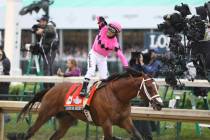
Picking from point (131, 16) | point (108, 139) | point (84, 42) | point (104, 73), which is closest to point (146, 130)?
point (104, 73)

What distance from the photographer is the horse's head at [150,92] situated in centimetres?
1025

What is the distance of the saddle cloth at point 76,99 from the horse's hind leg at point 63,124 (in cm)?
38

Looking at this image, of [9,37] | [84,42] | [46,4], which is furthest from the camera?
[84,42]

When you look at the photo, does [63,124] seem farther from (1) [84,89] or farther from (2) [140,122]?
(2) [140,122]

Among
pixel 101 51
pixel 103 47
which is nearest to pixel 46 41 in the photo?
pixel 101 51

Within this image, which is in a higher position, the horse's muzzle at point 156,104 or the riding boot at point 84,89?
the riding boot at point 84,89

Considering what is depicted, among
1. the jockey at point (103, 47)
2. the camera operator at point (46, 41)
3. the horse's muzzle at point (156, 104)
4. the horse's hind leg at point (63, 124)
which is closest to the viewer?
the horse's muzzle at point (156, 104)

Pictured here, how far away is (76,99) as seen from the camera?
11117 mm

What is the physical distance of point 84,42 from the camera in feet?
103

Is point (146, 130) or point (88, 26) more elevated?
point (88, 26)

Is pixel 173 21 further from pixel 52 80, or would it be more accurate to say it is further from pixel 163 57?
pixel 52 80

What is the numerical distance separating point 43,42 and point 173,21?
16.2ft

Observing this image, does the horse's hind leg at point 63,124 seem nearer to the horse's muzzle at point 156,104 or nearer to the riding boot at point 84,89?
the riding boot at point 84,89

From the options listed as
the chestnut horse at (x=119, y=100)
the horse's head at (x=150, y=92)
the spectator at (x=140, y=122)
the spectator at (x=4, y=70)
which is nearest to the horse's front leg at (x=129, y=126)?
the chestnut horse at (x=119, y=100)
